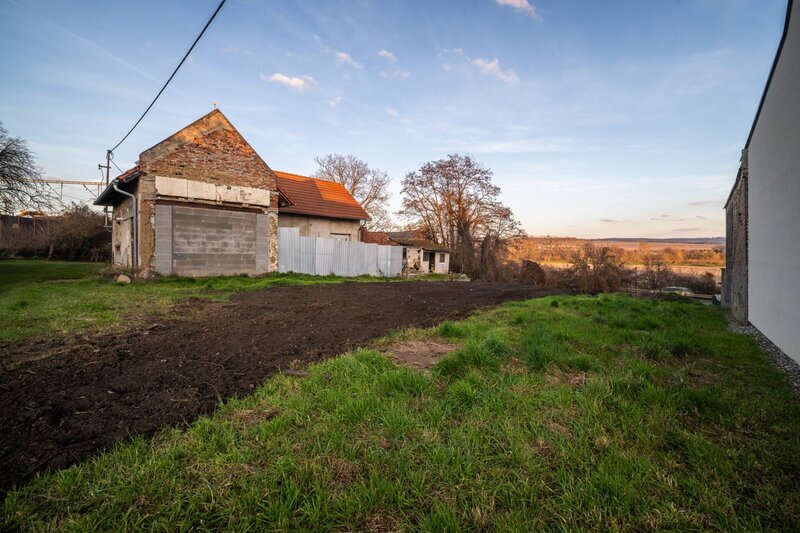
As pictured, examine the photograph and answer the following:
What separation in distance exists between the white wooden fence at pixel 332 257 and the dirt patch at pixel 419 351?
13080 millimetres

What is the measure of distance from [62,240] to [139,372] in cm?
3390

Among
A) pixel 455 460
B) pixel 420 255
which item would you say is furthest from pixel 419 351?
pixel 420 255

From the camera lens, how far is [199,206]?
13.7m

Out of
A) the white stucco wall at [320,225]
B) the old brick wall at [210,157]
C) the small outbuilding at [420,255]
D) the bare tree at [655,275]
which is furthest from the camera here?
the small outbuilding at [420,255]

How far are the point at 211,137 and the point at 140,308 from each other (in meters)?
9.29

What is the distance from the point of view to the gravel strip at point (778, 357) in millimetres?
3920

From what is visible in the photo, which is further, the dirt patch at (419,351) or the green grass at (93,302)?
the green grass at (93,302)

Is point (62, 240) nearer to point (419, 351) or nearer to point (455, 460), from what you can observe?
point (419, 351)

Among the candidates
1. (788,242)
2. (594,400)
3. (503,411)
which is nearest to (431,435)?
(503,411)

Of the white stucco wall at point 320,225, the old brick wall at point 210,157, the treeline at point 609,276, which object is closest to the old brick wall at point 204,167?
the old brick wall at point 210,157

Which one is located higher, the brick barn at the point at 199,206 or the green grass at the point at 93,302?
the brick barn at the point at 199,206

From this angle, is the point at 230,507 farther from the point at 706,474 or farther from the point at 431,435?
the point at 706,474

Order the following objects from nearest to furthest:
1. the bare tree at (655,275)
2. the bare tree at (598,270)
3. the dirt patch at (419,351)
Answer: the dirt patch at (419,351) → the bare tree at (598,270) → the bare tree at (655,275)

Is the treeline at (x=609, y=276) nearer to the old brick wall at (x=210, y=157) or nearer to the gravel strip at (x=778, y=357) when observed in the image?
the gravel strip at (x=778, y=357)
